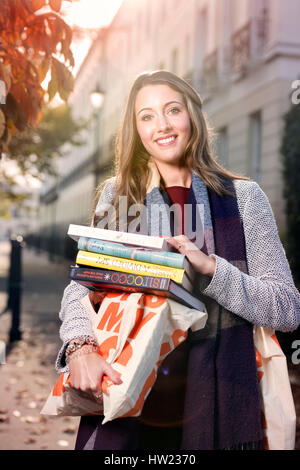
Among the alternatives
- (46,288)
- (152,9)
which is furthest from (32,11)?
(152,9)

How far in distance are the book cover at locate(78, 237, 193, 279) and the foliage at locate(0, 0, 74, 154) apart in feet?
3.61

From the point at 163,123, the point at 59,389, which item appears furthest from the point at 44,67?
the point at 59,389

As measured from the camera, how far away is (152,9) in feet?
94.3

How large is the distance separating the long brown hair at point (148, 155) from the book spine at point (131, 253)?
1.51 ft

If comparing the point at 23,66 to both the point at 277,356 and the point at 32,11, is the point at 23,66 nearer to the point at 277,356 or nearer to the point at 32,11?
the point at 32,11

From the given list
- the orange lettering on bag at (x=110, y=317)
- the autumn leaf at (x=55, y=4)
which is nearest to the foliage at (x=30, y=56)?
the autumn leaf at (x=55, y=4)

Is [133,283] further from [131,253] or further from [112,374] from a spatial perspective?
[112,374]

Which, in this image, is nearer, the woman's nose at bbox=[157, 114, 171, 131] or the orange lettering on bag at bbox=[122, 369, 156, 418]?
the orange lettering on bag at bbox=[122, 369, 156, 418]

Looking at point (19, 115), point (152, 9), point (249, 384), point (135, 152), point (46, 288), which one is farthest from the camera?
point (152, 9)

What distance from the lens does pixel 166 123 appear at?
251cm

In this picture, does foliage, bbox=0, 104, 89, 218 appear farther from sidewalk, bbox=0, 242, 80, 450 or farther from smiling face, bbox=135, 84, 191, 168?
smiling face, bbox=135, 84, 191, 168

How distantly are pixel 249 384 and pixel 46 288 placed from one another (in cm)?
1648

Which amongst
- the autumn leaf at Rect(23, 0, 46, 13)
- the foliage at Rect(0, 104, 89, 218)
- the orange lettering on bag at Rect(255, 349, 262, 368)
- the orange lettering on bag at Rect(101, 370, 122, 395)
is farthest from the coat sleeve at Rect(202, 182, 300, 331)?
the foliage at Rect(0, 104, 89, 218)

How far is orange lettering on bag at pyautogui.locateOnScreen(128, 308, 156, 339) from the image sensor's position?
6.66 feet
